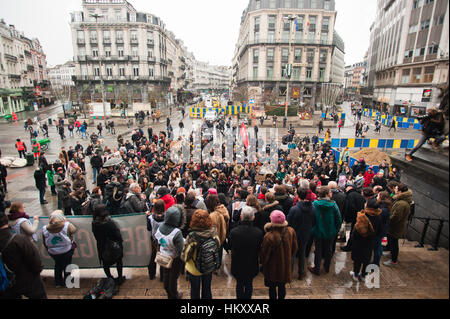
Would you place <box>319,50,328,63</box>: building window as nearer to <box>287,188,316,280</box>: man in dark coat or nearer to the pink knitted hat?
<box>287,188,316,280</box>: man in dark coat

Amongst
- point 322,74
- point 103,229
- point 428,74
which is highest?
point 322,74

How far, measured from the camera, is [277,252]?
3.46 m

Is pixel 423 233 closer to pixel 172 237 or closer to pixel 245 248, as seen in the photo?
pixel 245 248

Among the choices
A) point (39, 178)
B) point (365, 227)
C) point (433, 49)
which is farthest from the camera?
point (433, 49)

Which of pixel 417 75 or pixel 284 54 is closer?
pixel 417 75

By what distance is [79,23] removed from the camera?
53.0 m

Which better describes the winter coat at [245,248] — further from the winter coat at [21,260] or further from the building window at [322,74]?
the building window at [322,74]

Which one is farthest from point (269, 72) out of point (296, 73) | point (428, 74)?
point (428, 74)

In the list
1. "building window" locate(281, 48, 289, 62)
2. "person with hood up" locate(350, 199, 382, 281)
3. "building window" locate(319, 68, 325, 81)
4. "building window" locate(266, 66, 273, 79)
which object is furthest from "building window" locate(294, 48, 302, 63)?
"person with hood up" locate(350, 199, 382, 281)

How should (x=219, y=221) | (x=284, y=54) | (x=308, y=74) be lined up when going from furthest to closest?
(x=308, y=74)
(x=284, y=54)
(x=219, y=221)

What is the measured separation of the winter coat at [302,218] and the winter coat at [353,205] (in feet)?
4.54

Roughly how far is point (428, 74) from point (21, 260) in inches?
1969

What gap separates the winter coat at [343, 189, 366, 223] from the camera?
5137 millimetres
